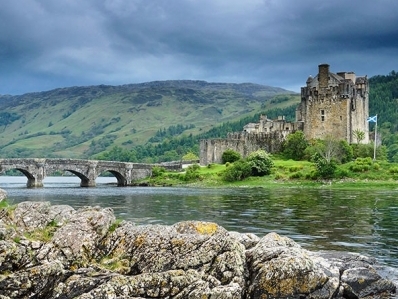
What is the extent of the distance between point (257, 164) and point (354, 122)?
26535 millimetres

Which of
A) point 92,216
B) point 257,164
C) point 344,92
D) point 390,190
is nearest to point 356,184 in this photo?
point 390,190

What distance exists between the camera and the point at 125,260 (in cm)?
1714

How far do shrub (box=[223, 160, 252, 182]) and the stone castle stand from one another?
1867 cm

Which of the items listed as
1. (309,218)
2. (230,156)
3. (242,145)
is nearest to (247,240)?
(309,218)

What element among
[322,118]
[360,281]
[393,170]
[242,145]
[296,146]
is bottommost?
[360,281]

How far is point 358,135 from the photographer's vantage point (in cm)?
10781

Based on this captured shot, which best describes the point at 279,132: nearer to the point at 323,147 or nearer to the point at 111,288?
the point at 323,147

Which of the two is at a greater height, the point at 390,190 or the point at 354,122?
the point at 354,122

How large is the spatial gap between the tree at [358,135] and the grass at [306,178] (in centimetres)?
1488

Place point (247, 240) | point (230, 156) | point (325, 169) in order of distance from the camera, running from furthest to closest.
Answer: point (230, 156)
point (325, 169)
point (247, 240)

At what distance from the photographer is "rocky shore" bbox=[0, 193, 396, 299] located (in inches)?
617

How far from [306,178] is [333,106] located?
89.9 feet

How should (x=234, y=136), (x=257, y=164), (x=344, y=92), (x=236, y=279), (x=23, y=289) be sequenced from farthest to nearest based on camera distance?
(x=234, y=136) < (x=344, y=92) < (x=257, y=164) < (x=236, y=279) < (x=23, y=289)

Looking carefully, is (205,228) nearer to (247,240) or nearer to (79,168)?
(247,240)
